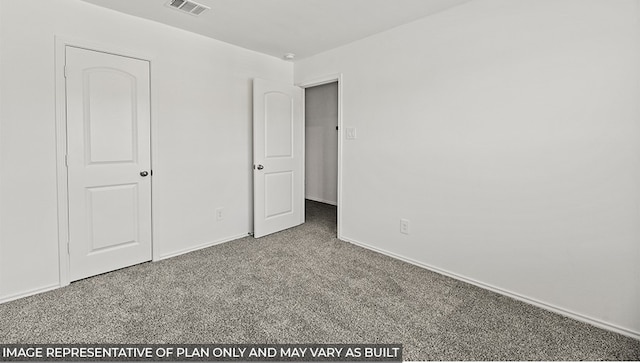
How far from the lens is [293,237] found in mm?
3697

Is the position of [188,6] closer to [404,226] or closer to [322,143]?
[404,226]

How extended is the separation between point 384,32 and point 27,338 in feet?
11.8

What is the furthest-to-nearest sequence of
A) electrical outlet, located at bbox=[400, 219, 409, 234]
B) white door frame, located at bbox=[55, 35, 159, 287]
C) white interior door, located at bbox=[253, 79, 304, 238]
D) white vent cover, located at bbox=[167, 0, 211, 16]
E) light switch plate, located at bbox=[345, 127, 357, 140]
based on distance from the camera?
white interior door, located at bbox=[253, 79, 304, 238] → light switch plate, located at bbox=[345, 127, 357, 140] → electrical outlet, located at bbox=[400, 219, 409, 234] → white vent cover, located at bbox=[167, 0, 211, 16] → white door frame, located at bbox=[55, 35, 159, 287]

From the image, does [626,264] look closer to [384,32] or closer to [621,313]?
[621,313]

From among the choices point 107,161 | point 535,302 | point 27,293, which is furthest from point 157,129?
point 535,302

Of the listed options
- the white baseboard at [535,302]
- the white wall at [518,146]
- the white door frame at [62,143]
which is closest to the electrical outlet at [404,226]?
the white wall at [518,146]

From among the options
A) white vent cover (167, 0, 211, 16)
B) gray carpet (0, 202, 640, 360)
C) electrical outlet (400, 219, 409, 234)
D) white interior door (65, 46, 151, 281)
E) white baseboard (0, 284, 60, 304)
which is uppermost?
white vent cover (167, 0, 211, 16)

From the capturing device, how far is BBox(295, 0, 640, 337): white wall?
72.6 inches

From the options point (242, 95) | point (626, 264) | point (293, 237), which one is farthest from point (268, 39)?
point (626, 264)

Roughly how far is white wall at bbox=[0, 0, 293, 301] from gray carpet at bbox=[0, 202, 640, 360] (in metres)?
0.42

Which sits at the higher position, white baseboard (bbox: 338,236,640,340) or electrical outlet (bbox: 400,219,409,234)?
electrical outlet (bbox: 400,219,409,234)

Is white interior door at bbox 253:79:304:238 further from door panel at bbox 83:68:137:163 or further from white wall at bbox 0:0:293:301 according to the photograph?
door panel at bbox 83:68:137:163

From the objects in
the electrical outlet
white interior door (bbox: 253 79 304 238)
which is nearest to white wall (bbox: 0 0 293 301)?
white interior door (bbox: 253 79 304 238)

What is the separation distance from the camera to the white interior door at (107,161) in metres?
2.45
